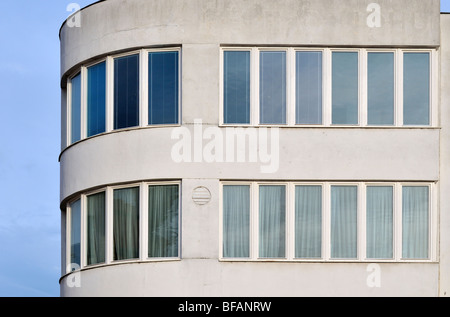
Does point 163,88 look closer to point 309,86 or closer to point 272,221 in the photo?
point 309,86

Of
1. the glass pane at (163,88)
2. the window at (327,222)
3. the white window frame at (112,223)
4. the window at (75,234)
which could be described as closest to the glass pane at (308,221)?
the window at (327,222)

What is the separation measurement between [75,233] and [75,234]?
0.03 meters

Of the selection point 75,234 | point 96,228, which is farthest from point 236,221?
point 75,234

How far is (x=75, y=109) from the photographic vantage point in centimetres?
3069

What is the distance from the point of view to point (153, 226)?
28500mm

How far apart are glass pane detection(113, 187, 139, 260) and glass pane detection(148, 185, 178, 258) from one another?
1.25ft

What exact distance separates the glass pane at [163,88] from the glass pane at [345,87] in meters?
4.11

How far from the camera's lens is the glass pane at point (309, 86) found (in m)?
28.8

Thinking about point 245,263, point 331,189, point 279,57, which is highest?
point 279,57

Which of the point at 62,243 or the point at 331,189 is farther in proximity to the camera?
the point at 62,243

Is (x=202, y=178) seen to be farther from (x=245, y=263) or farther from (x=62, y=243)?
(x=62, y=243)

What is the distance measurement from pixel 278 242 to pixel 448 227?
14.3 feet

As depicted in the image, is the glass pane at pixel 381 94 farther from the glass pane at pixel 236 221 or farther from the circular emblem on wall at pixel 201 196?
the circular emblem on wall at pixel 201 196

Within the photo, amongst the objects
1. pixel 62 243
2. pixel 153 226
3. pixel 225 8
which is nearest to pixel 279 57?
pixel 225 8
